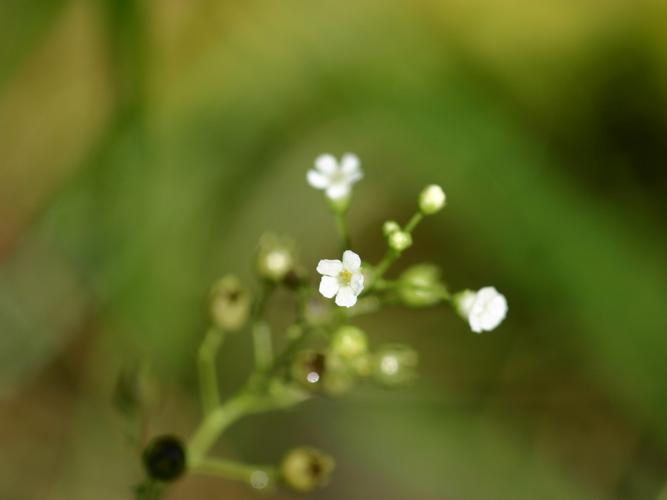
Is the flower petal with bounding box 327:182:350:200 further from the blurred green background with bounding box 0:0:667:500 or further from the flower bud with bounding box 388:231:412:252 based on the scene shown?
the blurred green background with bounding box 0:0:667:500

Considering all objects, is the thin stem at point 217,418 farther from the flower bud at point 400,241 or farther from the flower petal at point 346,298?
the flower bud at point 400,241

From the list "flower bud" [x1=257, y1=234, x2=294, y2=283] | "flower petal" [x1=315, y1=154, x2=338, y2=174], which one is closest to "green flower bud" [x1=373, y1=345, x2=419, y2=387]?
"flower bud" [x1=257, y1=234, x2=294, y2=283]

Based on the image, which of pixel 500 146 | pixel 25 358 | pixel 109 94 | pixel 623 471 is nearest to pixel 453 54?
pixel 500 146

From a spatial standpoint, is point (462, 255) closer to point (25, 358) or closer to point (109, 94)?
point (109, 94)

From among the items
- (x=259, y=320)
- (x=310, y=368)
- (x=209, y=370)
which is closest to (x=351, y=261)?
(x=310, y=368)

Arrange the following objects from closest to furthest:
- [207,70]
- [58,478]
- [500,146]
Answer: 1. [58,478]
2. [500,146]
3. [207,70]
